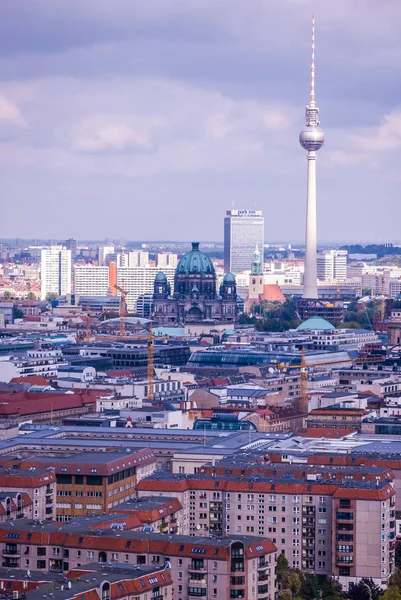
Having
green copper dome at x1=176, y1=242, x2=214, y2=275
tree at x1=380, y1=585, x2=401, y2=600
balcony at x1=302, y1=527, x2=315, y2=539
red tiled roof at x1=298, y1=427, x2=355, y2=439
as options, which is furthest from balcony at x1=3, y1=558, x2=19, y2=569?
green copper dome at x1=176, y1=242, x2=214, y2=275

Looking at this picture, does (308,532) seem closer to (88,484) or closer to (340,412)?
(88,484)

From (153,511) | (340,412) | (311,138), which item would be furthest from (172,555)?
(311,138)

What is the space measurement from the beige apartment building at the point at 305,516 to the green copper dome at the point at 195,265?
91693 mm

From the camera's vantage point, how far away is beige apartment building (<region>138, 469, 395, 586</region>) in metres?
51.9

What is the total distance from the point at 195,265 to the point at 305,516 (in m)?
94.7

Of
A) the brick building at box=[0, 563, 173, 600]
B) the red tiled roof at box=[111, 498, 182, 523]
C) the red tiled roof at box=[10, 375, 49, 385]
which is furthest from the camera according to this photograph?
the red tiled roof at box=[10, 375, 49, 385]

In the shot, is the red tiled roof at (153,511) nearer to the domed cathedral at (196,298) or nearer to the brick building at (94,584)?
the brick building at (94,584)

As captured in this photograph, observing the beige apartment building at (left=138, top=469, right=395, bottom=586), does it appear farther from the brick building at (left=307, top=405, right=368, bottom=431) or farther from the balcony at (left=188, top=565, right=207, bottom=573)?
the brick building at (left=307, top=405, right=368, bottom=431)

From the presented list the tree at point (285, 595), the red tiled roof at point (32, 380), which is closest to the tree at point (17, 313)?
the red tiled roof at point (32, 380)

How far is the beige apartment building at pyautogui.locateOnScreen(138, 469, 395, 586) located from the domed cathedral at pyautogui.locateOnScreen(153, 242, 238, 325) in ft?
290

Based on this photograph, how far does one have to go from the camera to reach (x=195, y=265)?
147 meters

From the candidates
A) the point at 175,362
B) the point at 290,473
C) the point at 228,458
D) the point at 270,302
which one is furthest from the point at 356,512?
the point at 270,302

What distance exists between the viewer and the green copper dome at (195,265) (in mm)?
146750

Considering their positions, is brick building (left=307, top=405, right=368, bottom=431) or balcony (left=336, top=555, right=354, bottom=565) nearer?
balcony (left=336, top=555, right=354, bottom=565)
